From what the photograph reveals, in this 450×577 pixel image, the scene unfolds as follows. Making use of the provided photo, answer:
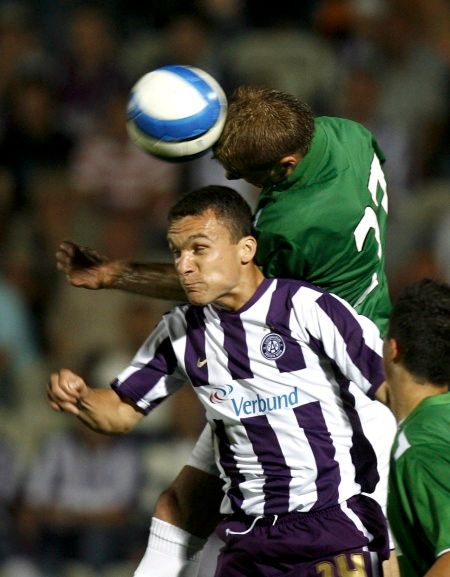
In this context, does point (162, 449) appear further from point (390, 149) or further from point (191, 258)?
point (191, 258)

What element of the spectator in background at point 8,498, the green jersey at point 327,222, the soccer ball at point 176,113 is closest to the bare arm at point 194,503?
the green jersey at point 327,222

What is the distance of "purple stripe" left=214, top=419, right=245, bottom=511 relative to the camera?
4020mm

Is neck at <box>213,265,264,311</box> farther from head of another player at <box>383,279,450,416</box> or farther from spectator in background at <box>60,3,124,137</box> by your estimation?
spectator in background at <box>60,3,124,137</box>

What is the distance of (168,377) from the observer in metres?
4.16

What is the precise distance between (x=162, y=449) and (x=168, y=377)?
120 inches

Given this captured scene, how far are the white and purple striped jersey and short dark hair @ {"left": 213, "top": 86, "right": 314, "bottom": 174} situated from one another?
0.40 m

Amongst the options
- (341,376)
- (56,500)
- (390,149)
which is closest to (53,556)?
(56,500)

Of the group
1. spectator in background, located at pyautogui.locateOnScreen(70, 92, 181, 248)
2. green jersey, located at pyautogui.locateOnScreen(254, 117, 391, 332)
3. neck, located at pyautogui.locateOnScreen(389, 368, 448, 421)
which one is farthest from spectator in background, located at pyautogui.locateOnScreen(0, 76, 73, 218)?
neck, located at pyautogui.locateOnScreen(389, 368, 448, 421)

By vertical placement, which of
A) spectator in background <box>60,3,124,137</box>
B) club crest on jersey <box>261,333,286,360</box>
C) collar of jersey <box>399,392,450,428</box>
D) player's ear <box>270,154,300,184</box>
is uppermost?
spectator in background <box>60,3,124,137</box>

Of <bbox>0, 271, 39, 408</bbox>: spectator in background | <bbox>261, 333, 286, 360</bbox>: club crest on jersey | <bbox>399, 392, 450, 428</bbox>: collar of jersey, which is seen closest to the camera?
<bbox>399, 392, 450, 428</bbox>: collar of jersey

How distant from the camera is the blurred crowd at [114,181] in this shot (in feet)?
23.6

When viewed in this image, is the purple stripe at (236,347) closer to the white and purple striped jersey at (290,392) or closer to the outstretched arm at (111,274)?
the white and purple striped jersey at (290,392)

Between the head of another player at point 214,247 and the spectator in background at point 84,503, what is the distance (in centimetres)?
338

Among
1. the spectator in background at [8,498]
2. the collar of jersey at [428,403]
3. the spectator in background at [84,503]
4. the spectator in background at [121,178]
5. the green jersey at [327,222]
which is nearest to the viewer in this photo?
the collar of jersey at [428,403]
